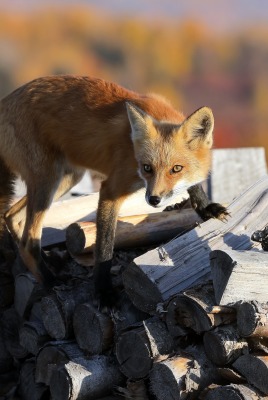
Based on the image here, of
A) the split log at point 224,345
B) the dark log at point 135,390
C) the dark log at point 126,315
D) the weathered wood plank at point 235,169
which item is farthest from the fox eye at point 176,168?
the weathered wood plank at point 235,169

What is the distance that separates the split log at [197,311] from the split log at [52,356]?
754 millimetres

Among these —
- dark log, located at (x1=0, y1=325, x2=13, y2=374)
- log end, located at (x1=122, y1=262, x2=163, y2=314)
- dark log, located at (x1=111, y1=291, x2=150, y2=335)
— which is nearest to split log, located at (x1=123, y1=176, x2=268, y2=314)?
log end, located at (x1=122, y1=262, x2=163, y2=314)

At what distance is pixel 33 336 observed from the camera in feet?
13.8

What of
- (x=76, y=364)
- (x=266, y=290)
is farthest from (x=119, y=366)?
(x=266, y=290)

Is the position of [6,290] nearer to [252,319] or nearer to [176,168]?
[176,168]

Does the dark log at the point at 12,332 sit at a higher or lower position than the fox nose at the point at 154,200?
lower

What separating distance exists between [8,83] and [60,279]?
53.1ft

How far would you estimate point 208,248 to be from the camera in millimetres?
3982

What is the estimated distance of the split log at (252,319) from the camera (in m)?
3.22

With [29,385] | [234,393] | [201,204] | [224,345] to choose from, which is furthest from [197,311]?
[29,385]

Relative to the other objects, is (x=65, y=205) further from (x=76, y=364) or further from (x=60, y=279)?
(x=76, y=364)

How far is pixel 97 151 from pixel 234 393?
2092mm

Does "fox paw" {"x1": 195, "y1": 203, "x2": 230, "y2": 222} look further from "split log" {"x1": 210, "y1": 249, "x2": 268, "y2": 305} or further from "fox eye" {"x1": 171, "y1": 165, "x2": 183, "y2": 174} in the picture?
"split log" {"x1": 210, "y1": 249, "x2": 268, "y2": 305}

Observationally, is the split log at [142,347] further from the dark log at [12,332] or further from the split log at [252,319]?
the dark log at [12,332]
